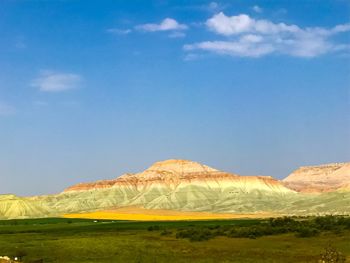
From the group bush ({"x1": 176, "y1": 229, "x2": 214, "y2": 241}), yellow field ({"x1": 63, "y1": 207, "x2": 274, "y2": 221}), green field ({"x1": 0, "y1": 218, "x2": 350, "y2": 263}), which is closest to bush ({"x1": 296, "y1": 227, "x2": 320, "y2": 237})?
green field ({"x1": 0, "y1": 218, "x2": 350, "y2": 263})

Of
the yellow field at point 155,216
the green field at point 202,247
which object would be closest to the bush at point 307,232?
the green field at point 202,247

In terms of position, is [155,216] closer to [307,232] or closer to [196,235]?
[196,235]

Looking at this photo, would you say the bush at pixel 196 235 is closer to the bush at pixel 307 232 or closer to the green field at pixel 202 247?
the green field at pixel 202 247

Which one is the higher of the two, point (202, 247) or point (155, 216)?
point (155, 216)

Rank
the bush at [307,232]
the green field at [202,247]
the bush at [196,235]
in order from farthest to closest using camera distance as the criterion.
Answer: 1. the bush at [196,235]
2. the bush at [307,232]
3. the green field at [202,247]

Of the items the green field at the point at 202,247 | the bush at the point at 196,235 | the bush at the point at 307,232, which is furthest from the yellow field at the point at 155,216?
the bush at the point at 307,232

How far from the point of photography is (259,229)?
213 ft

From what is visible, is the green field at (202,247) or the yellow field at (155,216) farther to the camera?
the yellow field at (155,216)

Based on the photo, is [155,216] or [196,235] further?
[155,216]

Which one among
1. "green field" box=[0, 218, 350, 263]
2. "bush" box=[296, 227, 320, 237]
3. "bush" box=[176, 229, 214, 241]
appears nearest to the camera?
"green field" box=[0, 218, 350, 263]

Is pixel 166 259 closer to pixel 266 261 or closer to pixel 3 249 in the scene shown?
pixel 266 261

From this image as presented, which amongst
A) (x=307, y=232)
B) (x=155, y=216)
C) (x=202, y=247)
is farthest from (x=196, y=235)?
(x=155, y=216)

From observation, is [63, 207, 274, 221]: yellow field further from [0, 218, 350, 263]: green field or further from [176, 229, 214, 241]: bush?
[0, 218, 350, 263]: green field


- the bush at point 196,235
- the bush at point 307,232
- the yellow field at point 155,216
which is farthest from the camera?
the yellow field at point 155,216
